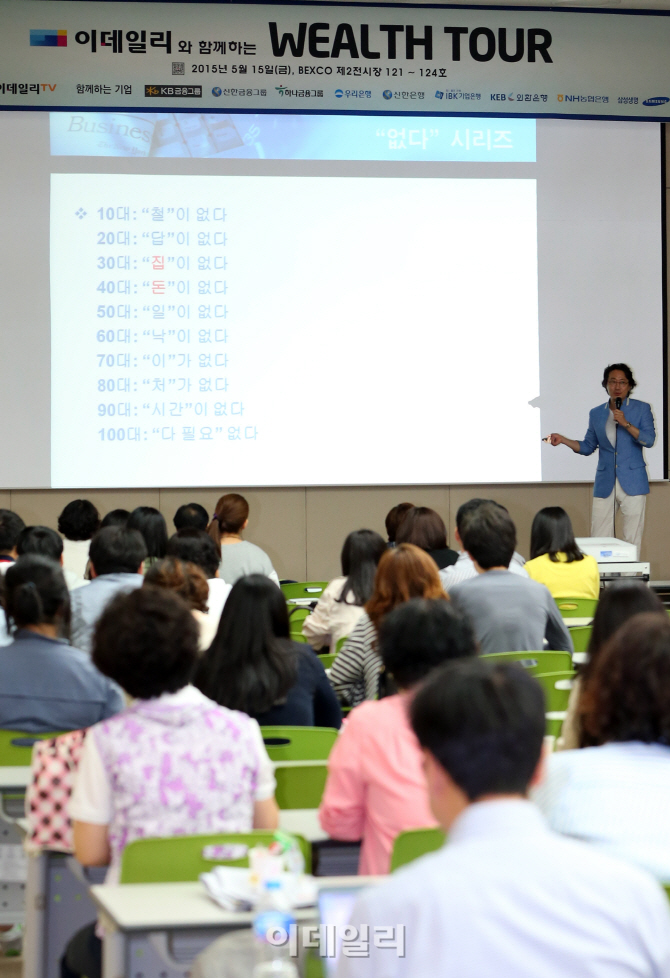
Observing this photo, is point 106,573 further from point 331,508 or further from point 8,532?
point 331,508

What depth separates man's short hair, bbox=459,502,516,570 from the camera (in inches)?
148

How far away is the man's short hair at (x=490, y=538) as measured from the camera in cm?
375

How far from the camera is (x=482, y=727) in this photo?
1142 millimetres

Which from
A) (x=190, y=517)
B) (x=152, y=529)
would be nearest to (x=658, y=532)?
(x=190, y=517)

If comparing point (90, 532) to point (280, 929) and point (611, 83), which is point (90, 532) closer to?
point (280, 929)

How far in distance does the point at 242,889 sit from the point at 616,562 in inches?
214

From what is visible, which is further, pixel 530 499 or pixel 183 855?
pixel 530 499

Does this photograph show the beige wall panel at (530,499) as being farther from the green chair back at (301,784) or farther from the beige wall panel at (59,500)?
the green chair back at (301,784)

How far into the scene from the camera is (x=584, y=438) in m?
7.83

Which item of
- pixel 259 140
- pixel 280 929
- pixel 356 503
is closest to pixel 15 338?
pixel 259 140

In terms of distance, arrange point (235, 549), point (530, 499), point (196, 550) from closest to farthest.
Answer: point (196, 550), point (235, 549), point (530, 499)

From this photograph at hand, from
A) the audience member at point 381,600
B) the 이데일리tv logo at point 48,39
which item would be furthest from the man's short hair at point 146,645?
the 이데일리tv logo at point 48,39

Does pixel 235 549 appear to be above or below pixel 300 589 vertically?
above

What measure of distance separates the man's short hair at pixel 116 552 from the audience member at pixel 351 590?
0.73 meters
